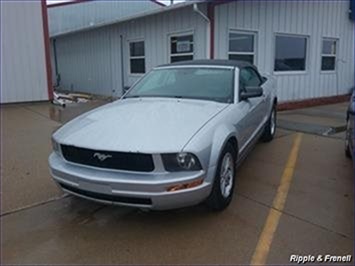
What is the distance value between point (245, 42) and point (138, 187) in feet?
29.2

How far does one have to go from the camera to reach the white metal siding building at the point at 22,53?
10.2m

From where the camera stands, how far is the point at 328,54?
577 inches

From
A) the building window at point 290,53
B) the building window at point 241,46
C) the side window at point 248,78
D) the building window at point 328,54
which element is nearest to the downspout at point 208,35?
the building window at point 241,46

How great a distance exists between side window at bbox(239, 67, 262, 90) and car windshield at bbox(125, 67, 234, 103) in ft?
0.67

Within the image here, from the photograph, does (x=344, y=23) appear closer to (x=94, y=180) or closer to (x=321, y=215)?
(x=321, y=215)

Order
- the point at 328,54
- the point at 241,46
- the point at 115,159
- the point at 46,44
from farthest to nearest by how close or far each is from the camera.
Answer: the point at 328,54
the point at 241,46
the point at 46,44
the point at 115,159

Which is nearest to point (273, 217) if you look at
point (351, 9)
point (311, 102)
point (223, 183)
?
point (223, 183)

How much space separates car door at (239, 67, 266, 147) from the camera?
5293 mm

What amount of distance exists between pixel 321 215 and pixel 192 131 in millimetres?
1741

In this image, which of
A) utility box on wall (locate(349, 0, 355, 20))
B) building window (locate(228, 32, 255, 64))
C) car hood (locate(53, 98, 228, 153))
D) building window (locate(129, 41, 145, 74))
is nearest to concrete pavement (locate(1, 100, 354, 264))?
car hood (locate(53, 98, 228, 153))

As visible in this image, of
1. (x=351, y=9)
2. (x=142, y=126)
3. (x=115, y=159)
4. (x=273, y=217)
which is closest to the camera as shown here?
(x=115, y=159)

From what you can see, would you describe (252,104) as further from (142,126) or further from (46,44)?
(46,44)

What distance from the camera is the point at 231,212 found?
4.21 m

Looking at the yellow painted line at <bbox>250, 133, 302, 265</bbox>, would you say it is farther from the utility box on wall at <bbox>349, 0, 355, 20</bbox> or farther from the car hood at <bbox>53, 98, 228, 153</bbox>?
the utility box on wall at <bbox>349, 0, 355, 20</bbox>
